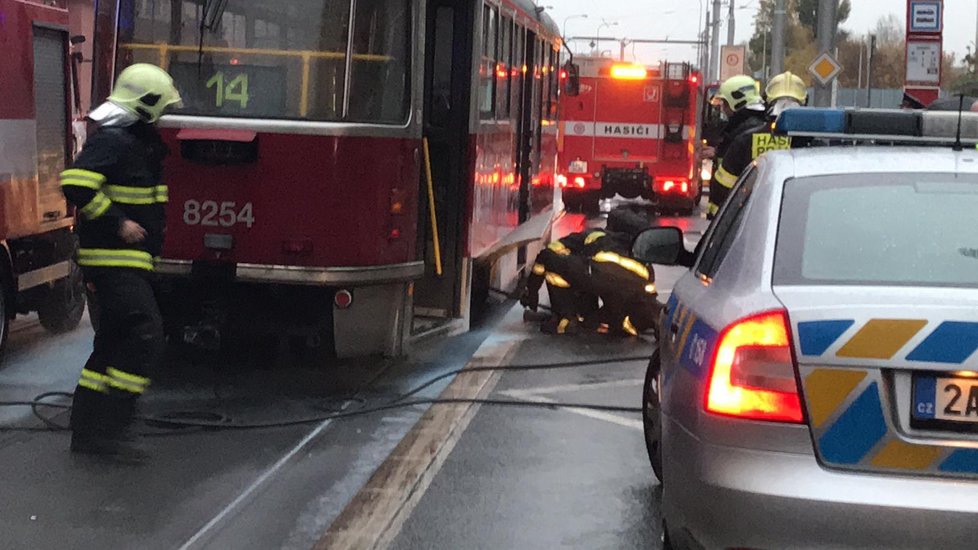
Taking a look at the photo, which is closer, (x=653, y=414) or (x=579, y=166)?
(x=653, y=414)

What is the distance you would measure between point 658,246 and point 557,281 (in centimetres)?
599

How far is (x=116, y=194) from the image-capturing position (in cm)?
699

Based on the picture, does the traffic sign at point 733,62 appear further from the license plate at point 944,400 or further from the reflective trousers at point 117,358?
the license plate at point 944,400

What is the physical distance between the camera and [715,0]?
66250 mm

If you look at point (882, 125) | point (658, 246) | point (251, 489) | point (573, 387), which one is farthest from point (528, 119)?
point (882, 125)

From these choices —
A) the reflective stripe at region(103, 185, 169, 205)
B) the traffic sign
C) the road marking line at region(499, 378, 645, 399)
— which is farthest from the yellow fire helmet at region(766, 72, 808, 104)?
the traffic sign

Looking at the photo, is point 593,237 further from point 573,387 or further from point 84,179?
point 84,179

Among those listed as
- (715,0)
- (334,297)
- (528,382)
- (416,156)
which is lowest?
(528,382)

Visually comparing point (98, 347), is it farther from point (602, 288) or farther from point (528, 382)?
point (602, 288)

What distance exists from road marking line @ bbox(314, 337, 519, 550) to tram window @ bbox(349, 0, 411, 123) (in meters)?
1.77

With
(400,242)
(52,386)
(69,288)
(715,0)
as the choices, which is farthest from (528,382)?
(715,0)

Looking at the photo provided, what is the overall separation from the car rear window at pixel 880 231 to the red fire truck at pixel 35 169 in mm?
6532

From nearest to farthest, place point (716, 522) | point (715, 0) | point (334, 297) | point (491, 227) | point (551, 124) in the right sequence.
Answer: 1. point (716, 522)
2. point (334, 297)
3. point (491, 227)
4. point (551, 124)
5. point (715, 0)

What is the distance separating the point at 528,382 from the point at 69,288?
4.15m
